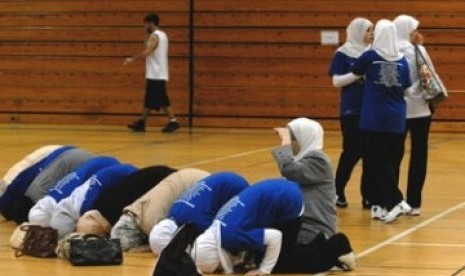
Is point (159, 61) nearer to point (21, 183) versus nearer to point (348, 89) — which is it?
point (348, 89)

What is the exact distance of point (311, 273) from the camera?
25.2 ft

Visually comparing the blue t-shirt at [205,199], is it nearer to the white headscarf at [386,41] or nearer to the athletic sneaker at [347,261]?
the athletic sneaker at [347,261]

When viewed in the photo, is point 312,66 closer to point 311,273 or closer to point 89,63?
point 89,63

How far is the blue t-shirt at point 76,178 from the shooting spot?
9.41m

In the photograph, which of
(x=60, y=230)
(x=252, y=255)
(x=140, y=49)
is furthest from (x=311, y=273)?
(x=140, y=49)

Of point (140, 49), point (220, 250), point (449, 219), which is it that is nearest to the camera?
point (220, 250)

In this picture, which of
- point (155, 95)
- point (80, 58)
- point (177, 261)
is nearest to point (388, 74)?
point (177, 261)

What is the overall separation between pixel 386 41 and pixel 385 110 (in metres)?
0.58

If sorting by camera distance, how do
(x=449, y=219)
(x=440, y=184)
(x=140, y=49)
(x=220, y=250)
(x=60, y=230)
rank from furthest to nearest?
1. (x=140, y=49)
2. (x=440, y=184)
3. (x=449, y=219)
4. (x=60, y=230)
5. (x=220, y=250)

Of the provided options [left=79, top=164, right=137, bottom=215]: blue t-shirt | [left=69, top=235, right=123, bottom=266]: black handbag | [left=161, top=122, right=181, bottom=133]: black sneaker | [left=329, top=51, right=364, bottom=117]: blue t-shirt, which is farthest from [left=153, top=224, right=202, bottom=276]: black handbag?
[left=161, top=122, right=181, bottom=133]: black sneaker

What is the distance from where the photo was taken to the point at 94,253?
799 cm

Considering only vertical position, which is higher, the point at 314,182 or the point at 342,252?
the point at 314,182

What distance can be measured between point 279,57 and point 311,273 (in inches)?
545

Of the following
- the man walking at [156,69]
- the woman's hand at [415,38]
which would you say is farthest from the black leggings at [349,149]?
the man walking at [156,69]
